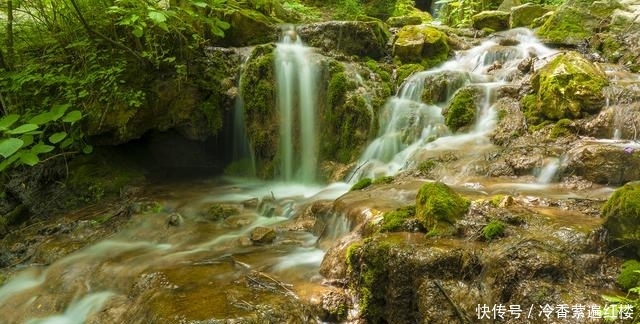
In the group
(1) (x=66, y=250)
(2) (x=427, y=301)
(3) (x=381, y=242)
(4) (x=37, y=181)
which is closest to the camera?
(2) (x=427, y=301)

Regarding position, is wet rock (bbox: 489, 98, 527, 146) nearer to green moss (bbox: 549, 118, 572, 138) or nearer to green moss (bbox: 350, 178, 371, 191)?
green moss (bbox: 549, 118, 572, 138)

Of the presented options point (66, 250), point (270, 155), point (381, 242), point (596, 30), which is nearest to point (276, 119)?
point (270, 155)

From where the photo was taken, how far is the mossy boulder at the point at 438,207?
389 cm

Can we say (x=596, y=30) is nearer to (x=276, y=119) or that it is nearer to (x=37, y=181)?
(x=276, y=119)

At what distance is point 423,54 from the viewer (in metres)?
10.1

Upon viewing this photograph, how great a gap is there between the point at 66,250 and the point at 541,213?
5454 millimetres

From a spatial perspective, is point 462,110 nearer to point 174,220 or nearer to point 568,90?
point 568,90

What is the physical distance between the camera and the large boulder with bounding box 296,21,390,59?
9.84 m

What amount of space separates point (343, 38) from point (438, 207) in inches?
264

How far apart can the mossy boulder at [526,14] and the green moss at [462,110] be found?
574 cm

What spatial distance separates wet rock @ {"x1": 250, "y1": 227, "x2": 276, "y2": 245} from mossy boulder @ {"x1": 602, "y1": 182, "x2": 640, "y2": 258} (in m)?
3.36

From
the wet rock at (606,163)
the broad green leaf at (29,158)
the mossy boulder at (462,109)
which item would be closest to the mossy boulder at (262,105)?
the mossy boulder at (462,109)

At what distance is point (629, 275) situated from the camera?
3.13m

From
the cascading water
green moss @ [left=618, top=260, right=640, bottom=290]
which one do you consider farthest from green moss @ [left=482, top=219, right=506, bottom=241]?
the cascading water
